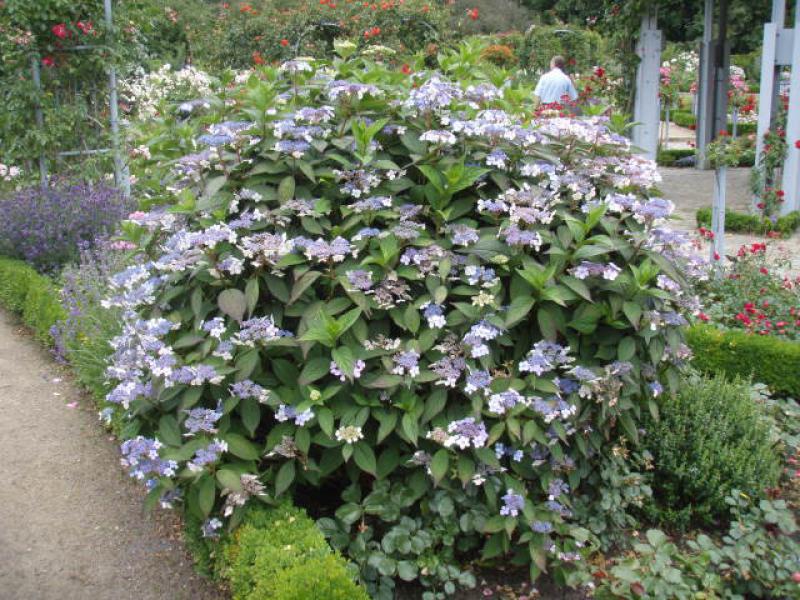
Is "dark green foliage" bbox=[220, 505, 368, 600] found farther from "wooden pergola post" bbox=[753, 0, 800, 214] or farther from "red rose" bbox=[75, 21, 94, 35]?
"wooden pergola post" bbox=[753, 0, 800, 214]

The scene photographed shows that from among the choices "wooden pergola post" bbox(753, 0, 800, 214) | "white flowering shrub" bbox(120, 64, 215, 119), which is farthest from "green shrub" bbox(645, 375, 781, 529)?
"wooden pergola post" bbox(753, 0, 800, 214)

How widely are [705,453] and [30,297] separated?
4.37 m

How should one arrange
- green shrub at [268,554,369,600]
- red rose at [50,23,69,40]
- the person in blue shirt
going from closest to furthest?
1. green shrub at [268,554,369,600]
2. red rose at [50,23,69,40]
3. the person in blue shirt

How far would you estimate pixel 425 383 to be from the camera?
2.61 m

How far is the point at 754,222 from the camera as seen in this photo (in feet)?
27.1

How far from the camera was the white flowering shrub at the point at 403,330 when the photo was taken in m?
2.46

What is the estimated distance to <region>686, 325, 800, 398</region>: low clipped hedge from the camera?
3.94 m

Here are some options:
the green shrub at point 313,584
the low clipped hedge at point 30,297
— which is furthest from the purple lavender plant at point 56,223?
the green shrub at point 313,584

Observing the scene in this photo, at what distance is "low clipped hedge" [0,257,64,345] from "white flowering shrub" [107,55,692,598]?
2.45m

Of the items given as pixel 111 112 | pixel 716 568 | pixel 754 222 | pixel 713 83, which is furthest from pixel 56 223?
pixel 713 83

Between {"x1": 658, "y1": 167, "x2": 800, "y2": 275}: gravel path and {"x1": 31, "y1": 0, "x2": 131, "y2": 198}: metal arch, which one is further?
{"x1": 658, "y1": 167, "x2": 800, "y2": 275}: gravel path

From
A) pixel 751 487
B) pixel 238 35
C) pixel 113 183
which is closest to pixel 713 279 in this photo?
pixel 751 487

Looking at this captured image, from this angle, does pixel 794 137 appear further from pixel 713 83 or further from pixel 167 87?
pixel 167 87

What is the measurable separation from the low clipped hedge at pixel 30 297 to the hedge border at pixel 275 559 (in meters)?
2.65
